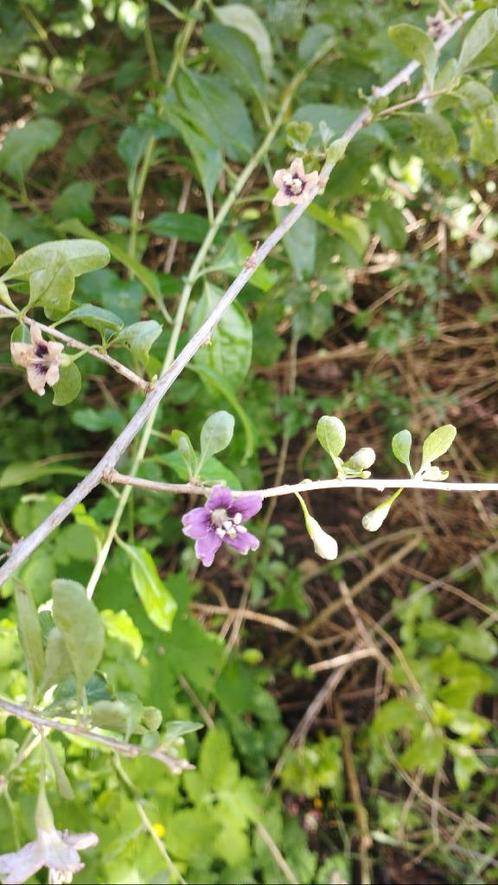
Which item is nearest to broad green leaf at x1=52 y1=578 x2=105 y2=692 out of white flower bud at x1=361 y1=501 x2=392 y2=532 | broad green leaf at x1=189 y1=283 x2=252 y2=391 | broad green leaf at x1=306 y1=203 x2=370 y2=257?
white flower bud at x1=361 y1=501 x2=392 y2=532

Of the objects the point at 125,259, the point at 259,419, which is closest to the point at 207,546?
the point at 125,259

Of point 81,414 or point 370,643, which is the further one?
point 370,643

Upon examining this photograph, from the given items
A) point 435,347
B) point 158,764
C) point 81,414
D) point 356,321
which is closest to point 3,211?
point 81,414

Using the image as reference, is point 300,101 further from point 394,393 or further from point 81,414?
point 394,393

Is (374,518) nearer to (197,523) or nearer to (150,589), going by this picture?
(197,523)

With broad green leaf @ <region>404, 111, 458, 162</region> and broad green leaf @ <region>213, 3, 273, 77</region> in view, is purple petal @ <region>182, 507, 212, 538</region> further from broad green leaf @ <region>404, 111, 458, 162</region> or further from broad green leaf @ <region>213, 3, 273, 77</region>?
broad green leaf @ <region>213, 3, 273, 77</region>
